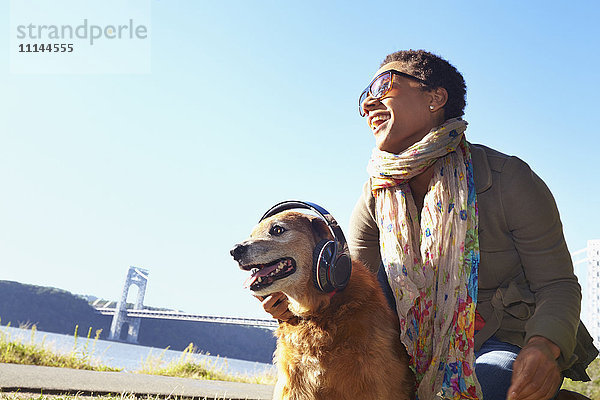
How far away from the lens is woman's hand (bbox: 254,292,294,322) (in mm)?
2211

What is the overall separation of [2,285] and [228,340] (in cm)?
3067

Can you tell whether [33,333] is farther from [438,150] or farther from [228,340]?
[228,340]

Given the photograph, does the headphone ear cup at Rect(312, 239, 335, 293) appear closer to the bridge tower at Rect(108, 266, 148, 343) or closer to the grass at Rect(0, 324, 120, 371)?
the grass at Rect(0, 324, 120, 371)

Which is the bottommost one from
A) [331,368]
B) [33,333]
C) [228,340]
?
[228,340]

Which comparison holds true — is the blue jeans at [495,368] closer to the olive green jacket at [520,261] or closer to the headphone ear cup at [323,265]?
the olive green jacket at [520,261]

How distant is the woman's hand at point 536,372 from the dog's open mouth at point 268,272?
1.00m

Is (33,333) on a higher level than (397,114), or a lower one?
lower

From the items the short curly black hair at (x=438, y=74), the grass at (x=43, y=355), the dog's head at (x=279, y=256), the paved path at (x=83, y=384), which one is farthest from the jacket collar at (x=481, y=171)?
the grass at (x=43, y=355)

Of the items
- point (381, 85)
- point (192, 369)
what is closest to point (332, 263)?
point (381, 85)

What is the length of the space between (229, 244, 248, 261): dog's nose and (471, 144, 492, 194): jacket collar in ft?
3.90

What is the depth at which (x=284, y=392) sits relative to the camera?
2.03 metres

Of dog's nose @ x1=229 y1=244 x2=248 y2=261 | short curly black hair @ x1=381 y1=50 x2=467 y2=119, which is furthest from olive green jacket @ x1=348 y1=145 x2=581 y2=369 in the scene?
dog's nose @ x1=229 y1=244 x2=248 y2=261

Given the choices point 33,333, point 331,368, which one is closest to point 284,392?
point 331,368

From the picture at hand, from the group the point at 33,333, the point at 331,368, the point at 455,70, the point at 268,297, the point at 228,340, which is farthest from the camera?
the point at 228,340
